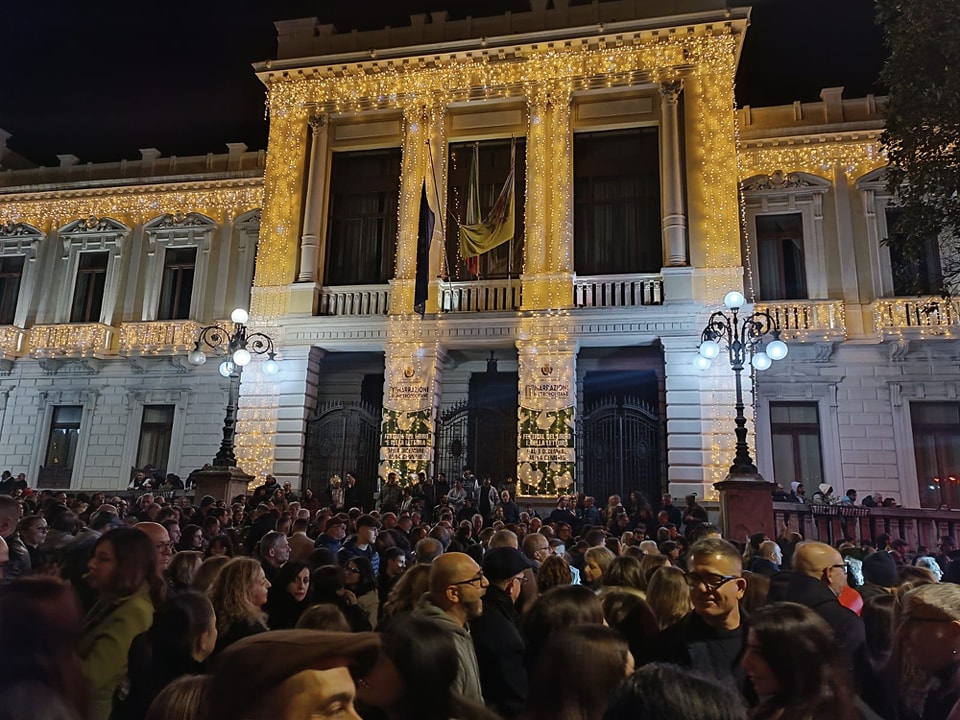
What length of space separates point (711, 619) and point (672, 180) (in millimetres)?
16995

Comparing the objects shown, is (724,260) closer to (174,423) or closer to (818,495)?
(818,495)

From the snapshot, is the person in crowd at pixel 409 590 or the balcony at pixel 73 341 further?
the balcony at pixel 73 341

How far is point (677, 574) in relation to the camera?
14.5ft

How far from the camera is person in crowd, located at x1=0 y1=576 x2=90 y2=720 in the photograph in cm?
190

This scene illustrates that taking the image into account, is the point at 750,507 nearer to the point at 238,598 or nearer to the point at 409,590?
the point at 409,590

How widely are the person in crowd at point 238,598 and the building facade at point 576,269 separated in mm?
14062

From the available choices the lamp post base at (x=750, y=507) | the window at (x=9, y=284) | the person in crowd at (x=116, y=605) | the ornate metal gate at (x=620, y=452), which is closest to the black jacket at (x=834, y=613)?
the person in crowd at (x=116, y=605)

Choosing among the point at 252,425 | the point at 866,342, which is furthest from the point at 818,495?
the point at 252,425

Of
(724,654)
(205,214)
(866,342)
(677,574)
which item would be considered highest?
(205,214)

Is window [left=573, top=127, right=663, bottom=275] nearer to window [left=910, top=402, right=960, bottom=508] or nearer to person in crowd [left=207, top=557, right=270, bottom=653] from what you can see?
window [left=910, top=402, right=960, bottom=508]

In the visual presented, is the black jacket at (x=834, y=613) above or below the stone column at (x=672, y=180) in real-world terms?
below

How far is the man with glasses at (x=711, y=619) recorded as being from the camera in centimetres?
349

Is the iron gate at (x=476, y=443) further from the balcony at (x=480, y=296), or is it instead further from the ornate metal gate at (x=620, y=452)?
the balcony at (x=480, y=296)

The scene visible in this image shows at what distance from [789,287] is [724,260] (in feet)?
11.8
